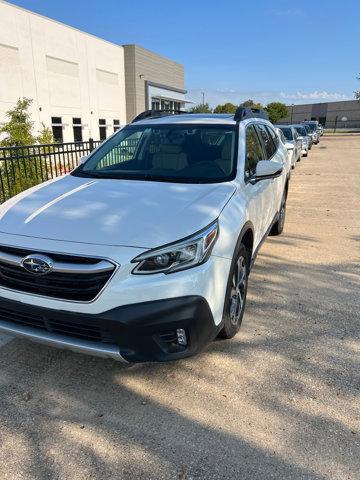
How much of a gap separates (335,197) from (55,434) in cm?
911

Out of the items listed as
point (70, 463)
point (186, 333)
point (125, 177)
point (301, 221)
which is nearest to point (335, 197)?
point (301, 221)

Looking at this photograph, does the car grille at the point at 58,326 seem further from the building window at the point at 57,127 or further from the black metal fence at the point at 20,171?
the building window at the point at 57,127

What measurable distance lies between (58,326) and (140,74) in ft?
138

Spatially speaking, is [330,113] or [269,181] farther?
[330,113]

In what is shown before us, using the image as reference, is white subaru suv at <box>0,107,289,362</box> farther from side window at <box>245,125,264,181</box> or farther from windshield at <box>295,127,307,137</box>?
A: windshield at <box>295,127,307,137</box>

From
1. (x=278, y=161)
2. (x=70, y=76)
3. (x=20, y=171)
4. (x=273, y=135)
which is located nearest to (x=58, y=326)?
(x=278, y=161)

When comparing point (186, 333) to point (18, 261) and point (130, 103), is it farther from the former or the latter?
point (130, 103)

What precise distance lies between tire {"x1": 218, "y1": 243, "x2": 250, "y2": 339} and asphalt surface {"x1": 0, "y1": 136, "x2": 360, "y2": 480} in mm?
182

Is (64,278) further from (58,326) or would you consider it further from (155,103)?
(155,103)

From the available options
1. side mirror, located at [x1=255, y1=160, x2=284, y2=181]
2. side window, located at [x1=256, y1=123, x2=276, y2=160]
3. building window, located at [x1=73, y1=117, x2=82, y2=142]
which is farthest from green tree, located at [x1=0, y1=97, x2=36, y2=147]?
building window, located at [x1=73, y1=117, x2=82, y2=142]

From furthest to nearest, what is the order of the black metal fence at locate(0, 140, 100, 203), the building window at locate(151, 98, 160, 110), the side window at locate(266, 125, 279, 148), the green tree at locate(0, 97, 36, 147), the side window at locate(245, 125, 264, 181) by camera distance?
the building window at locate(151, 98, 160, 110), the green tree at locate(0, 97, 36, 147), the black metal fence at locate(0, 140, 100, 203), the side window at locate(266, 125, 279, 148), the side window at locate(245, 125, 264, 181)

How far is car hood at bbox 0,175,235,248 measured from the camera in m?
2.56

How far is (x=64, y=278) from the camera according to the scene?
2.47 m

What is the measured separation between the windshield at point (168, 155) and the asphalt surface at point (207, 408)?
1434 millimetres
